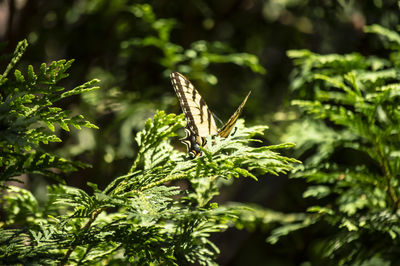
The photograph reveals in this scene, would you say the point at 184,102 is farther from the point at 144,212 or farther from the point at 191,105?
the point at 144,212

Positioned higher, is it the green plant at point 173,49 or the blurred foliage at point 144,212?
the green plant at point 173,49

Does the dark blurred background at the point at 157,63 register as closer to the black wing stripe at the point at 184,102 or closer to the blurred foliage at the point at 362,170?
the blurred foliage at the point at 362,170

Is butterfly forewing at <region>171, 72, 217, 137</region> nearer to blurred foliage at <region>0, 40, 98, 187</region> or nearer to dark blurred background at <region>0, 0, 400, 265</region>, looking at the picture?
blurred foliage at <region>0, 40, 98, 187</region>

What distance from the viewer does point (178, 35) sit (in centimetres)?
292

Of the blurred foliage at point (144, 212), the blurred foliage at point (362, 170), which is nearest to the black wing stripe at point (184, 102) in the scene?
the blurred foliage at point (144, 212)

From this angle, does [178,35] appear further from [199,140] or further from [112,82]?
[199,140]

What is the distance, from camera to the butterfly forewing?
1430 millimetres

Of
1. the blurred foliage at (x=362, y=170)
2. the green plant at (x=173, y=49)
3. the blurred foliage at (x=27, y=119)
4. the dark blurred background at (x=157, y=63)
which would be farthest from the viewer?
the dark blurred background at (x=157, y=63)

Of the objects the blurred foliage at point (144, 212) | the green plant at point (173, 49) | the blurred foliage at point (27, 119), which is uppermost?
the green plant at point (173, 49)

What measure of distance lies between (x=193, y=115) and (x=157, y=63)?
1.27 meters

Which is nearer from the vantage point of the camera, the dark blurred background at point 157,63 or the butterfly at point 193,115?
the butterfly at point 193,115

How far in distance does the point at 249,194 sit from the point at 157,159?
148 cm

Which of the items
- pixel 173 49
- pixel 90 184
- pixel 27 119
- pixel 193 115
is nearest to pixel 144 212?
pixel 90 184

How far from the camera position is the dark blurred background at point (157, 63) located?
2.30 meters
